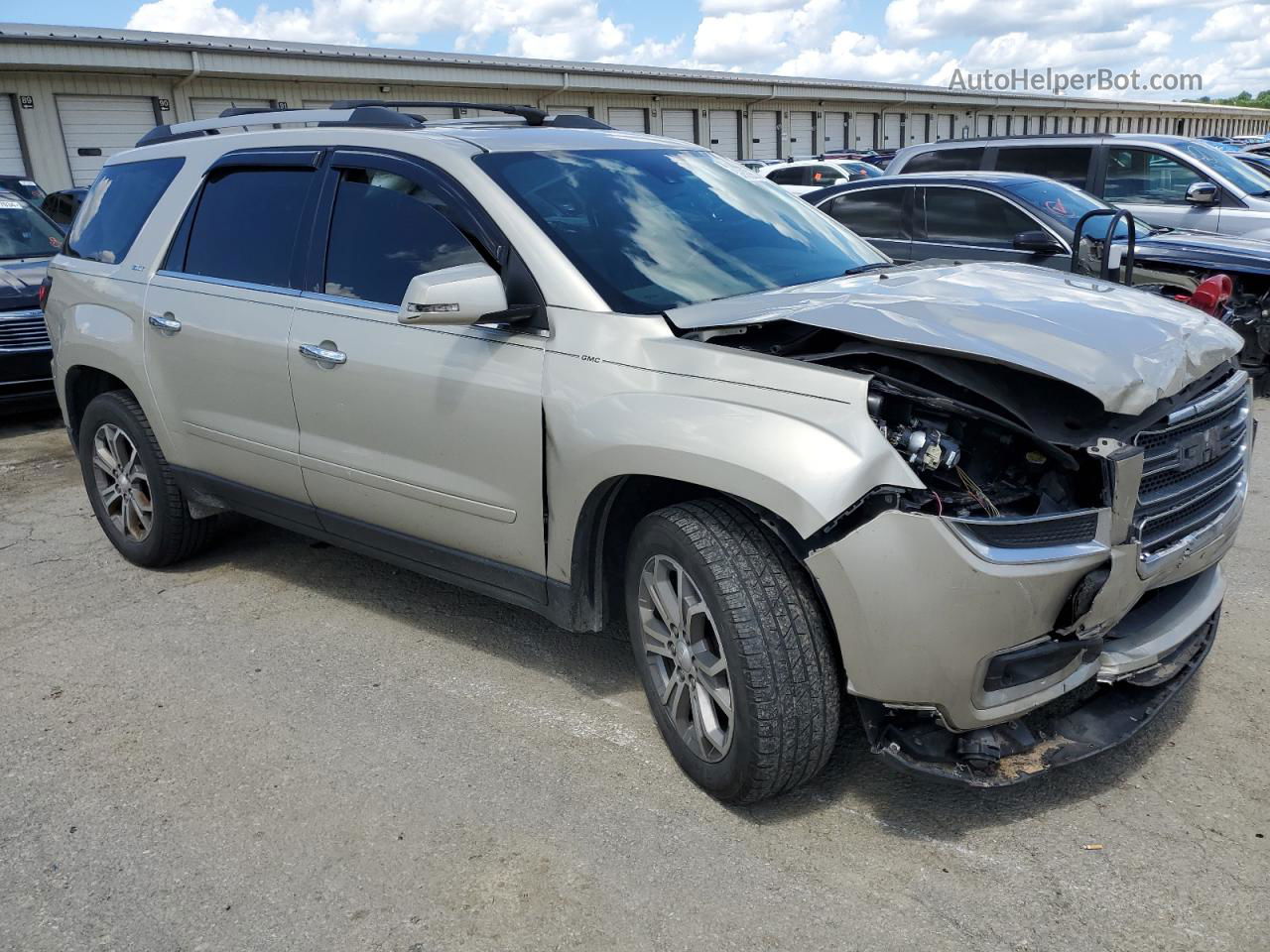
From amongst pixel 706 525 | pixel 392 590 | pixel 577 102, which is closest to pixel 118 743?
pixel 392 590

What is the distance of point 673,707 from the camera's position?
322cm

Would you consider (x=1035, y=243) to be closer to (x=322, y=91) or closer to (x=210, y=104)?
(x=210, y=104)

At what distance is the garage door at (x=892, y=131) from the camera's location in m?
44.1

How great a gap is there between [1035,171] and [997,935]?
10.00 meters

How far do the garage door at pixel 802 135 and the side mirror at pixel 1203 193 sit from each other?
29.5 meters

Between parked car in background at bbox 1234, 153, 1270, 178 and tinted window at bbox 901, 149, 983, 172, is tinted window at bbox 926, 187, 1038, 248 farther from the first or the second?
parked car in background at bbox 1234, 153, 1270, 178

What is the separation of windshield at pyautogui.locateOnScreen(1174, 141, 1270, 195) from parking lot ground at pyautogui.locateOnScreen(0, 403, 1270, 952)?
755 centimetres

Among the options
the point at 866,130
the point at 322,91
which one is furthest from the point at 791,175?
the point at 866,130

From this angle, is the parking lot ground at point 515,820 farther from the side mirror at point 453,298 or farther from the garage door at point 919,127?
the garage door at point 919,127

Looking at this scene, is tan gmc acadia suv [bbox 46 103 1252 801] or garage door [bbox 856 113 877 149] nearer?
tan gmc acadia suv [bbox 46 103 1252 801]

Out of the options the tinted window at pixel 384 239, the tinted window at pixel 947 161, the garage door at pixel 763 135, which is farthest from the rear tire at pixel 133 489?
the garage door at pixel 763 135

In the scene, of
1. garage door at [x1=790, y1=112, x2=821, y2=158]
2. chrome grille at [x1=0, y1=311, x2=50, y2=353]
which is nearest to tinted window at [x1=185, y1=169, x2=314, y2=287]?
chrome grille at [x1=0, y1=311, x2=50, y2=353]

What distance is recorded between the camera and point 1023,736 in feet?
9.27

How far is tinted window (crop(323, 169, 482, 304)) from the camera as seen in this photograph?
12.1 feet
